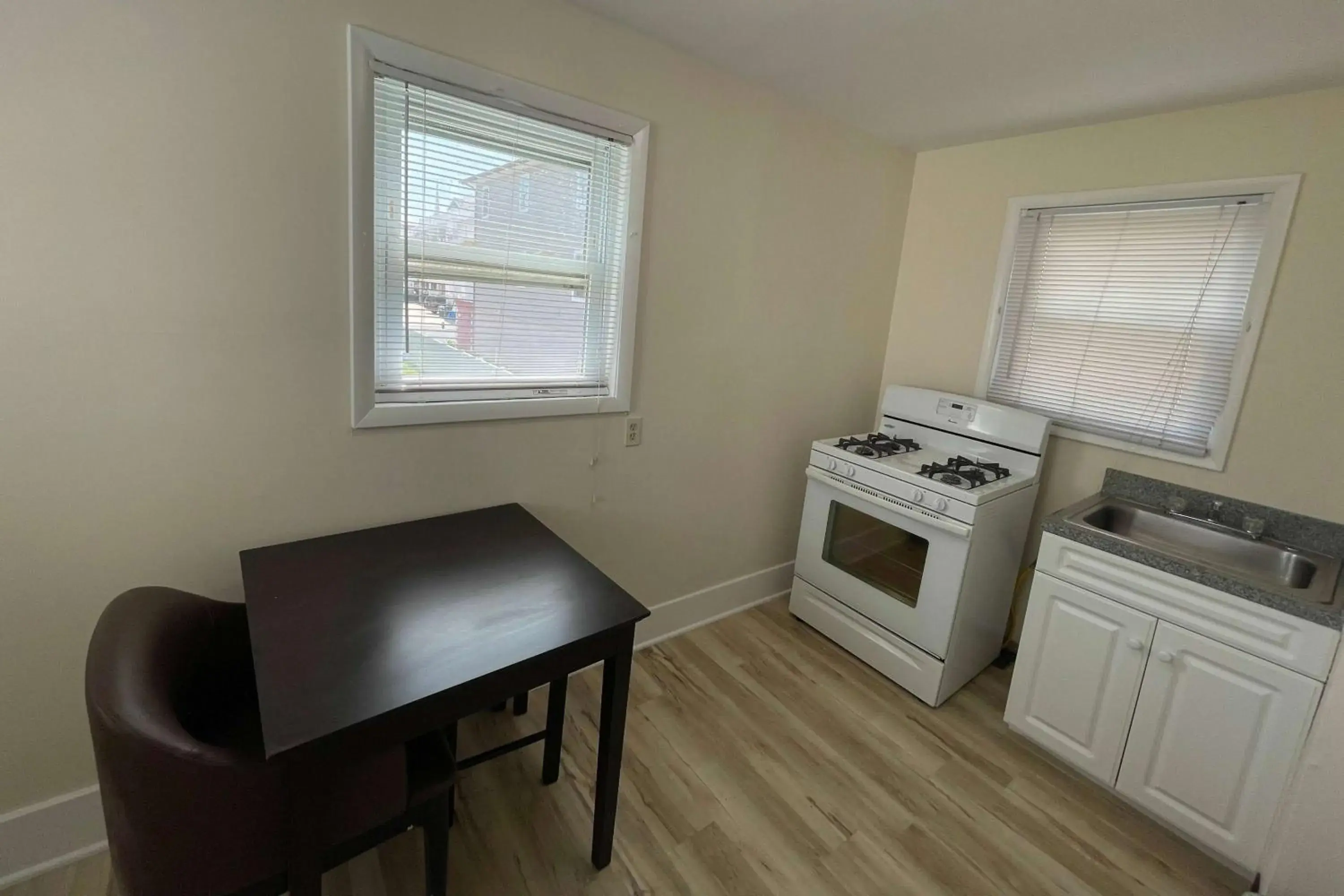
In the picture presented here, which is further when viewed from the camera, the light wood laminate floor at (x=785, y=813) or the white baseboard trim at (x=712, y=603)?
the white baseboard trim at (x=712, y=603)

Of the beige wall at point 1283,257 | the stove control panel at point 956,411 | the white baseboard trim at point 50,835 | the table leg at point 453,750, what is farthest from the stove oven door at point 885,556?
the white baseboard trim at point 50,835

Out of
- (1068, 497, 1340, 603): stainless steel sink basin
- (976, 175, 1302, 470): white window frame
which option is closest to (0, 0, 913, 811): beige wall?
(976, 175, 1302, 470): white window frame

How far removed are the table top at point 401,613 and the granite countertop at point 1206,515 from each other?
1564 mm

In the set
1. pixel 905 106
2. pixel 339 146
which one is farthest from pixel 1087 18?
pixel 339 146

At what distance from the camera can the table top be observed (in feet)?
3.52

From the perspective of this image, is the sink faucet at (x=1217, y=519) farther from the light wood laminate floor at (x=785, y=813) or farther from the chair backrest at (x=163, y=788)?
the chair backrest at (x=163, y=788)

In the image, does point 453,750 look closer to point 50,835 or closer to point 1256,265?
point 50,835

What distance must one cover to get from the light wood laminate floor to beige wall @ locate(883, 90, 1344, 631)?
1.09 m

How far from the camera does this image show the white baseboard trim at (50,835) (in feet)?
4.71

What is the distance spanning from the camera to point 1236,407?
82.2 inches

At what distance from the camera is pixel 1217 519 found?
7.04ft

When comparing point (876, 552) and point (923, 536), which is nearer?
point (923, 536)

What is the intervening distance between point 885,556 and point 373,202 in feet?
7.56

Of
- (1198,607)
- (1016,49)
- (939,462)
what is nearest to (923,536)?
(939,462)
